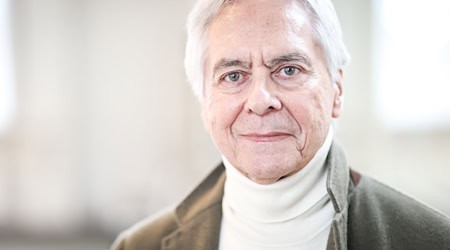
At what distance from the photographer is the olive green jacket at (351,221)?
120cm

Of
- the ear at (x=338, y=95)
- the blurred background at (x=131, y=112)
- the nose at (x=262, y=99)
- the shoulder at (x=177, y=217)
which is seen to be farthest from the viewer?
the blurred background at (x=131, y=112)

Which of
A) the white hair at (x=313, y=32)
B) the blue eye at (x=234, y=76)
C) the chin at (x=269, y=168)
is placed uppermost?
the white hair at (x=313, y=32)

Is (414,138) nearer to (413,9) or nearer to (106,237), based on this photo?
(413,9)

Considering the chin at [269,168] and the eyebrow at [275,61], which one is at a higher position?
the eyebrow at [275,61]

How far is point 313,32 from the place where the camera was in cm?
119

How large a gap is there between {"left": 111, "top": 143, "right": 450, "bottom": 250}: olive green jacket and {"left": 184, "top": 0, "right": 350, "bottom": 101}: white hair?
0.66 ft

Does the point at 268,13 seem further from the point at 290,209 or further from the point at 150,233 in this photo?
the point at 150,233

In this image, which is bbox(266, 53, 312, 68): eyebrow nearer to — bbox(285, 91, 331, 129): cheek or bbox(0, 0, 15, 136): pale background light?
bbox(285, 91, 331, 129): cheek

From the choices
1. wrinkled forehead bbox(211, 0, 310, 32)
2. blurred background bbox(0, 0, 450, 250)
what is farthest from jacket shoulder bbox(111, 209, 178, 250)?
blurred background bbox(0, 0, 450, 250)

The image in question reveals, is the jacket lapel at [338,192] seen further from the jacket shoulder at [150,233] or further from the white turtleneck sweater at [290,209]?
the jacket shoulder at [150,233]

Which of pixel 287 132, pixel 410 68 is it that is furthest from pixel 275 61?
pixel 410 68

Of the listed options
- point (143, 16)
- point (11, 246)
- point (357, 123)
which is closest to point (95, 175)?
point (11, 246)

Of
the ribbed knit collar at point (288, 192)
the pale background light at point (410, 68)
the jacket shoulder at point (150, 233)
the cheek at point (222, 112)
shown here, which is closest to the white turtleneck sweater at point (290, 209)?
the ribbed knit collar at point (288, 192)

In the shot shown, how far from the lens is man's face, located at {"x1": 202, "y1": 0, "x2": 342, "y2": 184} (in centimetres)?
118
